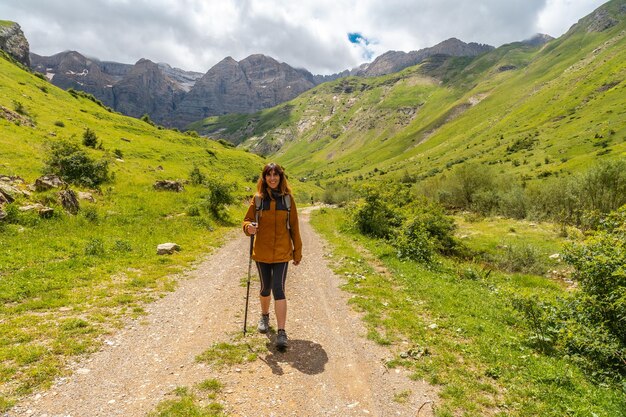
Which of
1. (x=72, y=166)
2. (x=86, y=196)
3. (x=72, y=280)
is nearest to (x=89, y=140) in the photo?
(x=72, y=166)

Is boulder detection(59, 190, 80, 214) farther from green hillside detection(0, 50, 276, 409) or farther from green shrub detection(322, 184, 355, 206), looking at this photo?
green shrub detection(322, 184, 355, 206)

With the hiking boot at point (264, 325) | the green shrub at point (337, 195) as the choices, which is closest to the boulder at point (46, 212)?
the hiking boot at point (264, 325)

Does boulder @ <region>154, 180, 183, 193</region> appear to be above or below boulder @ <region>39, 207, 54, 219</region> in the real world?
above

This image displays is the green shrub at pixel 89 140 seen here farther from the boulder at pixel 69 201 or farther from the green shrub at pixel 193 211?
the boulder at pixel 69 201

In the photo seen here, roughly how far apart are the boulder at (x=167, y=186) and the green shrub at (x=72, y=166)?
20.1ft

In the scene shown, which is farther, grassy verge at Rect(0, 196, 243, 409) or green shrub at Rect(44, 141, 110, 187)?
green shrub at Rect(44, 141, 110, 187)

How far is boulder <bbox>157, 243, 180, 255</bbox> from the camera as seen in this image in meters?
19.8

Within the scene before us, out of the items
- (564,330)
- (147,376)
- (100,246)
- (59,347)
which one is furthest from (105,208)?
(564,330)

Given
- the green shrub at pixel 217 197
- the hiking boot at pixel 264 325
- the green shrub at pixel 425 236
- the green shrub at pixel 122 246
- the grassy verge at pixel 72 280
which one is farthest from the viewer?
the green shrub at pixel 217 197

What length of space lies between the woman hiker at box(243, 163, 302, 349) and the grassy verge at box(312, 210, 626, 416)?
11.6 feet

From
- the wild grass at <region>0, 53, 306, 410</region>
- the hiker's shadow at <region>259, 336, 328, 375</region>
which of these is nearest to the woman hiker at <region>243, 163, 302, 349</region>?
the hiker's shadow at <region>259, 336, 328, 375</region>

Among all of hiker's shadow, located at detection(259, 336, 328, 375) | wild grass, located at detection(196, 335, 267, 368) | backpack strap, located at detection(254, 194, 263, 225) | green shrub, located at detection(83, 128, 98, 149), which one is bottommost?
hiker's shadow, located at detection(259, 336, 328, 375)

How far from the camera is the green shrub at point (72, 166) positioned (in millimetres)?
31297

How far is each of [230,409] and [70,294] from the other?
9220mm
